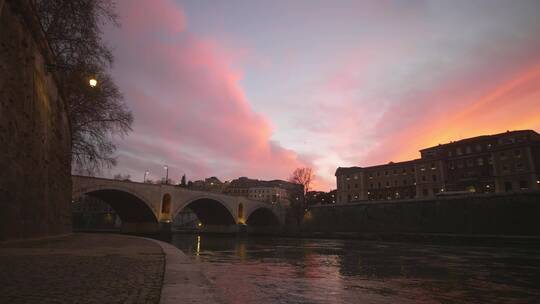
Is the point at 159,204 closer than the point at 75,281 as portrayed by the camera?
No

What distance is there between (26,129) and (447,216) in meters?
50.7

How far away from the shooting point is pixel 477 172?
7656cm

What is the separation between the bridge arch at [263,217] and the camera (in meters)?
91.6

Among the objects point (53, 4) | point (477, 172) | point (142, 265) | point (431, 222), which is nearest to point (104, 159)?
point (53, 4)

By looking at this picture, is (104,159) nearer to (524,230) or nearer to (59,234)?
(59,234)

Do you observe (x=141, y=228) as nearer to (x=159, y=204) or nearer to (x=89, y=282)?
(x=159, y=204)

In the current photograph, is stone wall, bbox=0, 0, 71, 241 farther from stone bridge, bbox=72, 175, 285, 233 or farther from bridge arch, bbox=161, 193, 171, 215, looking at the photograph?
bridge arch, bbox=161, 193, 171, 215

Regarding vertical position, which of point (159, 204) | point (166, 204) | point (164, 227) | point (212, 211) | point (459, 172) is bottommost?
point (164, 227)

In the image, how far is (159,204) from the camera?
187ft

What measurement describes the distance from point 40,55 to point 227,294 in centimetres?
1318

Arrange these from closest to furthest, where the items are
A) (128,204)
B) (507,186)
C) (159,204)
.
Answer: (128,204)
(159,204)
(507,186)

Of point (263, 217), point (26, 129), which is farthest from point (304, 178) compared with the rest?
point (26, 129)

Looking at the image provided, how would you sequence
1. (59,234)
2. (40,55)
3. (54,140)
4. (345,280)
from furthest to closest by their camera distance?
(59,234)
(54,140)
(40,55)
(345,280)

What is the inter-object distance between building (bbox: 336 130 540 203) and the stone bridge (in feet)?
88.3
